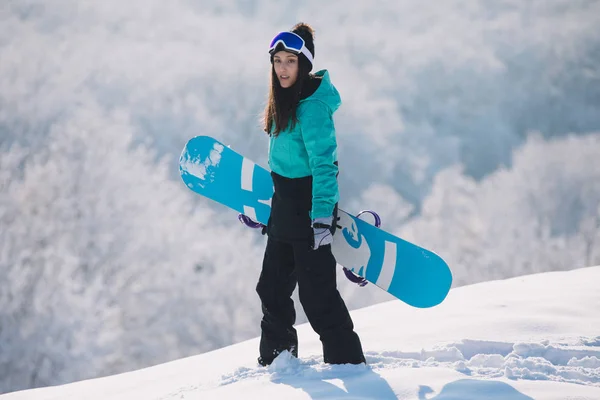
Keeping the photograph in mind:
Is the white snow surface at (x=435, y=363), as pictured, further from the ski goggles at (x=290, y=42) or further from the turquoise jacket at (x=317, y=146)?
the ski goggles at (x=290, y=42)

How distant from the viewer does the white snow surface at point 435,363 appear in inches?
86.2

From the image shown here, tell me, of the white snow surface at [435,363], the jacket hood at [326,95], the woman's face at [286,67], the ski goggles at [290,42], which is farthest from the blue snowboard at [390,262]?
the ski goggles at [290,42]

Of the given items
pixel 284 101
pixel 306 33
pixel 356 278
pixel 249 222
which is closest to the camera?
pixel 284 101

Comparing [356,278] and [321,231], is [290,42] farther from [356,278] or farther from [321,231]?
[356,278]

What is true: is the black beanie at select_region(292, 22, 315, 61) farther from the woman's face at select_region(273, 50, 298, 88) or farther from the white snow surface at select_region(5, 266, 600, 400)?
the white snow surface at select_region(5, 266, 600, 400)

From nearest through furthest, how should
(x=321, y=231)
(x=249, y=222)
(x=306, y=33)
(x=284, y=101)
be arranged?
(x=321, y=231)
(x=284, y=101)
(x=306, y=33)
(x=249, y=222)

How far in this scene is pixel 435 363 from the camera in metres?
2.55

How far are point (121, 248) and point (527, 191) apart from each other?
47.0 m

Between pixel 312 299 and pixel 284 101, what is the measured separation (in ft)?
3.19

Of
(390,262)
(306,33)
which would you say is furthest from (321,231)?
(306,33)

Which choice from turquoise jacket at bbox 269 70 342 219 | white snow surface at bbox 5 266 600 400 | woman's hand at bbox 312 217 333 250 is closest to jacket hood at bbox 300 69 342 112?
turquoise jacket at bbox 269 70 342 219

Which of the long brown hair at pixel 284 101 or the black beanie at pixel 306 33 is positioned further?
the black beanie at pixel 306 33

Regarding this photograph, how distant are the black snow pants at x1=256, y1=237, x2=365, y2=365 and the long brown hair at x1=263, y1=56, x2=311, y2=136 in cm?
59

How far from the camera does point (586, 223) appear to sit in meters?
54.1
